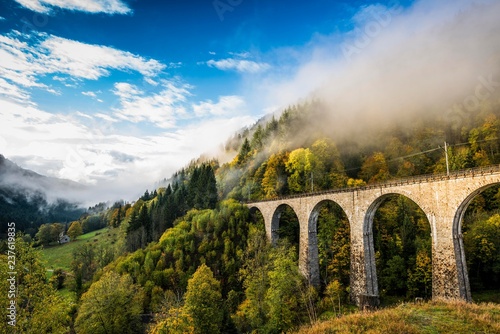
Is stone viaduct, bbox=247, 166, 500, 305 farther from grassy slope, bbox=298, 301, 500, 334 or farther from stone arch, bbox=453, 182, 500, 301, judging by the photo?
grassy slope, bbox=298, 301, 500, 334

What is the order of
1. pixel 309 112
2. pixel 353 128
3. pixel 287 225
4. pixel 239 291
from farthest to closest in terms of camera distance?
pixel 309 112 → pixel 353 128 → pixel 287 225 → pixel 239 291

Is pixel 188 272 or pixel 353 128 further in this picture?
pixel 353 128

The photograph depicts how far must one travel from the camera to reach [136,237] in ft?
164

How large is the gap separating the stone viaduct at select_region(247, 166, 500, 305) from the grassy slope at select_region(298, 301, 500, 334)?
22.7 feet

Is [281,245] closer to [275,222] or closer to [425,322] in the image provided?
[275,222]

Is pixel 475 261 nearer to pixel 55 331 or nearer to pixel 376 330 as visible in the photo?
pixel 376 330

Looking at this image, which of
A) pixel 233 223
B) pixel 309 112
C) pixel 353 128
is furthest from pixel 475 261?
pixel 309 112

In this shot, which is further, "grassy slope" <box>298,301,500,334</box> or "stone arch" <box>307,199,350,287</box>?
"stone arch" <box>307,199,350,287</box>

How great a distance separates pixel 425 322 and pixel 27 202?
18673cm

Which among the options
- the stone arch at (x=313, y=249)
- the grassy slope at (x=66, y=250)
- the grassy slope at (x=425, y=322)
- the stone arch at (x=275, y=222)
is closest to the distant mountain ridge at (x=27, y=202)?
the grassy slope at (x=66, y=250)

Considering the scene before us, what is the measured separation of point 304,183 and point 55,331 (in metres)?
41.0

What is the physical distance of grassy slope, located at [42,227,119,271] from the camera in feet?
196

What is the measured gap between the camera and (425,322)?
1155 cm

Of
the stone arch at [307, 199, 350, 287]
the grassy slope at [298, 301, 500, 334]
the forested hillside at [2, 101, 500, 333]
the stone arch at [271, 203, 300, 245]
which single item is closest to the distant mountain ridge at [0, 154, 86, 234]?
the forested hillside at [2, 101, 500, 333]
